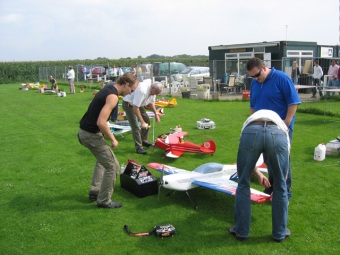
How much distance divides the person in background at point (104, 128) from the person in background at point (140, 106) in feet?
7.73

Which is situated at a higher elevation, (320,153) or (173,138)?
(173,138)

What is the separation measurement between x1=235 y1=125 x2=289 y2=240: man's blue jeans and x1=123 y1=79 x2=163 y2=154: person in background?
12.6 feet

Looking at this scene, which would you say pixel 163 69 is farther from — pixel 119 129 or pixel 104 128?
pixel 104 128

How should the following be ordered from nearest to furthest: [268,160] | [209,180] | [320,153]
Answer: [268,160] < [209,180] < [320,153]

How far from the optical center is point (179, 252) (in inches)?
159

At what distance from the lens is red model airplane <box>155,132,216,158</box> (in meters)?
7.59

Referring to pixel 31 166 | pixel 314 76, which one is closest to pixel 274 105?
pixel 31 166

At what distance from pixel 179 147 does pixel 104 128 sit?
319 centimetres

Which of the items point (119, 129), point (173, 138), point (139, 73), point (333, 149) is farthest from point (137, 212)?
point (139, 73)

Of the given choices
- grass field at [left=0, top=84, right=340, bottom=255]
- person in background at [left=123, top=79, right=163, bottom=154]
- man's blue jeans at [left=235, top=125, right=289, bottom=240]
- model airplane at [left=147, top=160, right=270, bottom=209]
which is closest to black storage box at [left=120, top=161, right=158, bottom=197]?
grass field at [left=0, top=84, right=340, bottom=255]

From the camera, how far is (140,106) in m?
7.95

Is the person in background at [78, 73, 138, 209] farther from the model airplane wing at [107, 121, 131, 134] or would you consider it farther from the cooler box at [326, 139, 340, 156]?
the cooler box at [326, 139, 340, 156]

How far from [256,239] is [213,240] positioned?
538 millimetres

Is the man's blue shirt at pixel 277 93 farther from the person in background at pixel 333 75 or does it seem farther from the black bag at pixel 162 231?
the person in background at pixel 333 75
